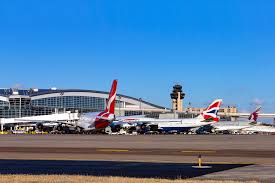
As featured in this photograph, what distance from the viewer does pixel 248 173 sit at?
90.3 ft

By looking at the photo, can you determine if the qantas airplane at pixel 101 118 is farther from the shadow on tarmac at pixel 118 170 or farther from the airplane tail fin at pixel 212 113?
the shadow on tarmac at pixel 118 170

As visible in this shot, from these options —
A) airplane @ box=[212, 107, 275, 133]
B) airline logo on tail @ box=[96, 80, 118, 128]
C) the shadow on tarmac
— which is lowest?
the shadow on tarmac

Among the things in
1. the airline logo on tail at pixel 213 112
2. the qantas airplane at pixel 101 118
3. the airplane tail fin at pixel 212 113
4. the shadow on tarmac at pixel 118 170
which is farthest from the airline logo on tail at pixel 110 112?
the shadow on tarmac at pixel 118 170

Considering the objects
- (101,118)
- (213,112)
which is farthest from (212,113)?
(101,118)

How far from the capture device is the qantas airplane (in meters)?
115

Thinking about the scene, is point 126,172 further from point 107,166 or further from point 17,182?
point 17,182

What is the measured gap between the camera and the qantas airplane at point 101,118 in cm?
11538

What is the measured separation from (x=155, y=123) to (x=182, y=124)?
709 cm

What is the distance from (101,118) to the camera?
116 meters

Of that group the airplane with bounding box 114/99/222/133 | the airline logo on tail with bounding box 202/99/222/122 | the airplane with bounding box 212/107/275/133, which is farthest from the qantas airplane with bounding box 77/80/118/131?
the airplane with bounding box 212/107/275/133

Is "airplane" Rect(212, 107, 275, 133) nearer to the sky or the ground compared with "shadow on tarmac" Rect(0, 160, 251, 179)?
nearer to the sky

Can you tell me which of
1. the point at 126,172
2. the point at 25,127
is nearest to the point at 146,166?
the point at 126,172

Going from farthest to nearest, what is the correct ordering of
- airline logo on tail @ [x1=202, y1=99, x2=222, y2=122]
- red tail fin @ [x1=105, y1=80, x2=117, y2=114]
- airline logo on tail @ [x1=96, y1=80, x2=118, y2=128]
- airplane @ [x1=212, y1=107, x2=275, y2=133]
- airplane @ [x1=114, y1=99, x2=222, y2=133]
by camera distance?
airplane @ [x1=212, y1=107, x2=275, y2=133], airline logo on tail @ [x1=202, y1=99, x2=222, y2=122], airplane @ [x1=114, y1=99, x2=222, y2=133], red tail fin @ [x1=105, y1=80, x2=117, y2=114], airline logo on tail @ [x1=96, y1=80, x2=118, y2=128]

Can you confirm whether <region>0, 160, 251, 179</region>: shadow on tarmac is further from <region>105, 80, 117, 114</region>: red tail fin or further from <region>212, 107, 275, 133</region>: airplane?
<region>212, 107, 275, 133</region>: airplane
